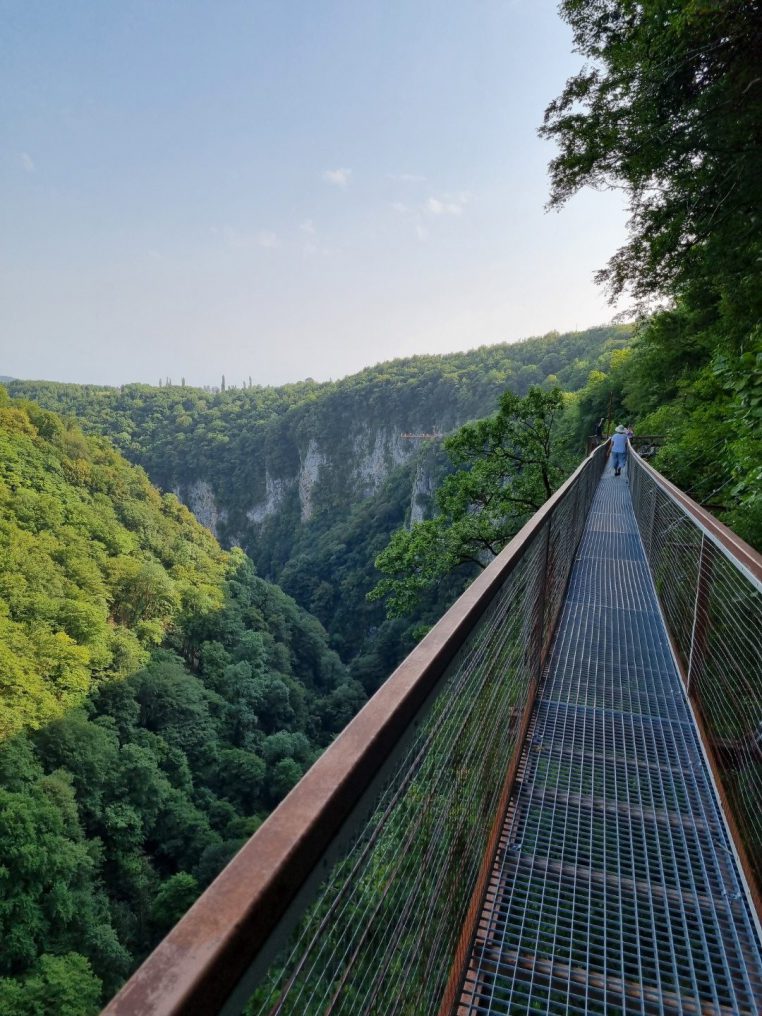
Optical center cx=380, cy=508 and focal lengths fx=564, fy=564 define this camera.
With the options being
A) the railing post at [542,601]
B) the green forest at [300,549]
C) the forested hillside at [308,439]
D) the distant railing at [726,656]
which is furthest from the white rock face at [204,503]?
the distant railing at [726,656]

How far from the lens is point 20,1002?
20500 millimetres

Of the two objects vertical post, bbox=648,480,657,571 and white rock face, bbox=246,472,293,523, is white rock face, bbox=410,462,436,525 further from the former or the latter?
vertical post, bbox=648,480,657,571

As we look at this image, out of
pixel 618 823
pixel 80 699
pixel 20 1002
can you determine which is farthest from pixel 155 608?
pixel 618 823

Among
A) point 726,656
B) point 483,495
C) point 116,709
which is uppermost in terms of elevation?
point 726,656

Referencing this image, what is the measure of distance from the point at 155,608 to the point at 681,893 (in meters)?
56.7

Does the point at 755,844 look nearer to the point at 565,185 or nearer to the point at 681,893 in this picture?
the point at 681,893

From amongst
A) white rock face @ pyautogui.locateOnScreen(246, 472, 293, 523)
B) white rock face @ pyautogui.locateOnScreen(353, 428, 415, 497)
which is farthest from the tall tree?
white rock face @ pyautogui.locateOnScreen(246, 472, 293, 523)

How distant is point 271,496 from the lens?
120 m

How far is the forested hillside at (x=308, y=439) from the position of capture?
9425cm

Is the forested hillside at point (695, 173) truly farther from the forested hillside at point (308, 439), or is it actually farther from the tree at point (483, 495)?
the forested hillside at point (308, 439)

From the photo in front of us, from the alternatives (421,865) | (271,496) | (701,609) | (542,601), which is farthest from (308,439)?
(421,865)

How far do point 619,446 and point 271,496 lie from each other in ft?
360

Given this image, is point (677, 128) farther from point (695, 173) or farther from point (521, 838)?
point (521, 838)

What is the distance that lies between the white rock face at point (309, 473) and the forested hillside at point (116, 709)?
44147 mm
